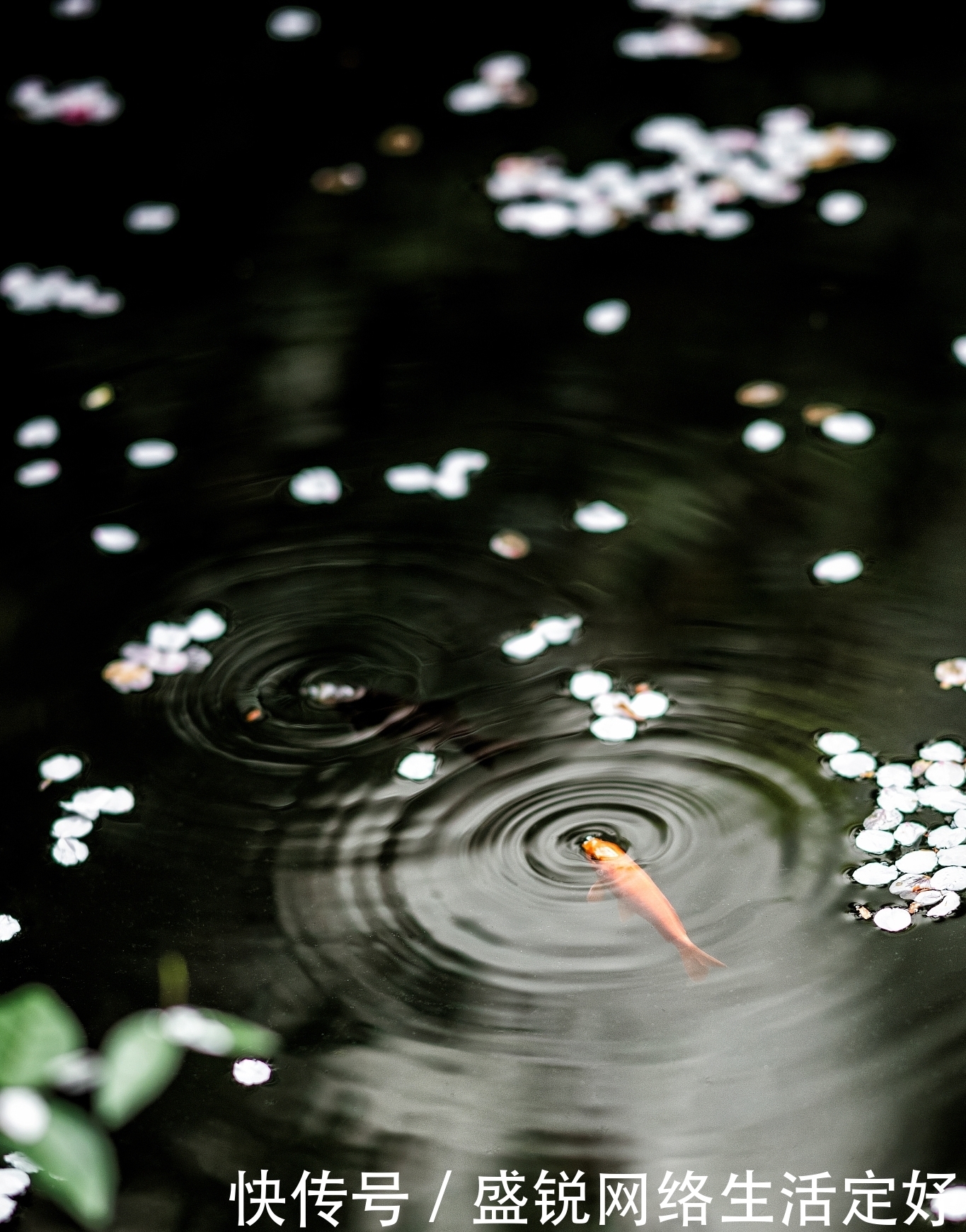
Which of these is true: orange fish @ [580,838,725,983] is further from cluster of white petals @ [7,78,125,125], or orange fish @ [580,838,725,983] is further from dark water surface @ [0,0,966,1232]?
cluster of white petals @ [7,78,125,125]

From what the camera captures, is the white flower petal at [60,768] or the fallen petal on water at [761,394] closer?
the white flower petal at [60,768]

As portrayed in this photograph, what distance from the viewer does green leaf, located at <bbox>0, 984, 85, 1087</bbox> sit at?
1.08 m

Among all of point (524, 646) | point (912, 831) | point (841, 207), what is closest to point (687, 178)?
point (841, 207)

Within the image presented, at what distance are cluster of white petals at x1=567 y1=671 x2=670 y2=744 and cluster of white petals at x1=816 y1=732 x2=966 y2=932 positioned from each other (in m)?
0.27

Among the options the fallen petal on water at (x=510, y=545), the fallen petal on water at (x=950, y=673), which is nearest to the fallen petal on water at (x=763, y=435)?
the fallen petal on water at (x=510, y=545)

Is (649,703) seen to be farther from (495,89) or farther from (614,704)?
(495,89)

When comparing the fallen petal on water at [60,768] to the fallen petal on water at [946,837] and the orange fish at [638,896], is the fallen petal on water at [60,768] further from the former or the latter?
the fallen petal on water at [946,837]

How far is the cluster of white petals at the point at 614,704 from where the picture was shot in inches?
80.9

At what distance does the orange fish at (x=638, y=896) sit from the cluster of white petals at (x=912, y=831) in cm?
25

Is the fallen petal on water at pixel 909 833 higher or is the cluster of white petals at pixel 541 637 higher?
the cluster of white petals at pixel 541 637

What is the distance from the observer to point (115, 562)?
246 cm

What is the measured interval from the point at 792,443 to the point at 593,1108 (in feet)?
4.83

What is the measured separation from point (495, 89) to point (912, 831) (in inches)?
108

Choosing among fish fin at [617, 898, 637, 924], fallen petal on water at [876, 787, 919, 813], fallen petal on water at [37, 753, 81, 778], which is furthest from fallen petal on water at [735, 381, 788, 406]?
fallen petal on water at [37, 753, 81, 778]
